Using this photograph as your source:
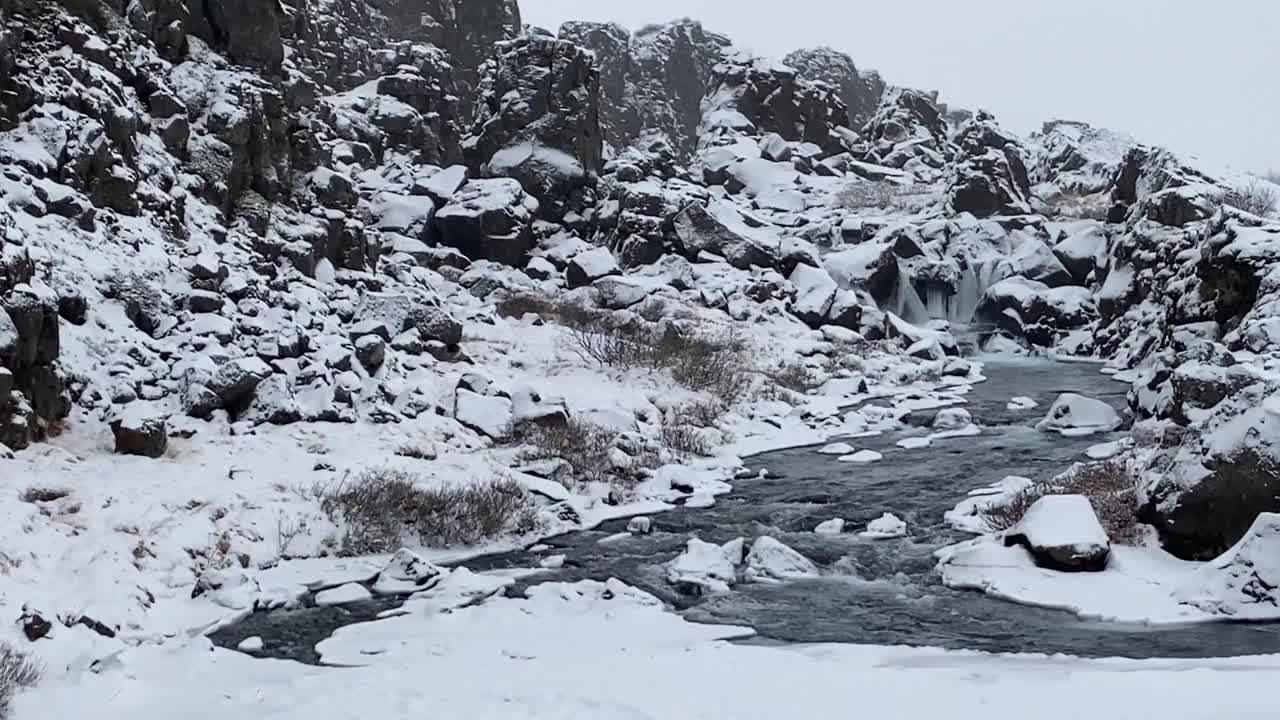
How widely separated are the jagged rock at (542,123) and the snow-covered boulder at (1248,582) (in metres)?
37.7

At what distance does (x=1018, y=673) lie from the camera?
7.75m

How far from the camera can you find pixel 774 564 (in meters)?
12.6

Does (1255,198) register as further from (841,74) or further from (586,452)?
(841,74)

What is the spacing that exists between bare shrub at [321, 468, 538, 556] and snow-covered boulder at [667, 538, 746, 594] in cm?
300

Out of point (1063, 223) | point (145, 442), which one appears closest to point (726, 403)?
point (145, 442)

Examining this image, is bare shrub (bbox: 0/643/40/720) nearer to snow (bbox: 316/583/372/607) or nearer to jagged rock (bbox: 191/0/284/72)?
snow (bbox: 316/583/372/607)

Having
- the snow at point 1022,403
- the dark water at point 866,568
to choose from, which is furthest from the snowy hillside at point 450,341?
the snow at point 1022,403

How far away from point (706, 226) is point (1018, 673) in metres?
37.7

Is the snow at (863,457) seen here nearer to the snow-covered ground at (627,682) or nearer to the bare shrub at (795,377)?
the bare shrub at (795,377)

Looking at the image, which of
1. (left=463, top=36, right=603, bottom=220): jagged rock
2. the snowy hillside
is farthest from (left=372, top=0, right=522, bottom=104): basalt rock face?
(left=463, top=36, right=603, bottom=220): jagged rock

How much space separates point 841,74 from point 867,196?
165 ft

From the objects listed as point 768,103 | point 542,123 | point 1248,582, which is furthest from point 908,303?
point 1248,582

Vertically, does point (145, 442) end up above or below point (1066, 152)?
below

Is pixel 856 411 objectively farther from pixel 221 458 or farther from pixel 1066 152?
pixel 1066 152
